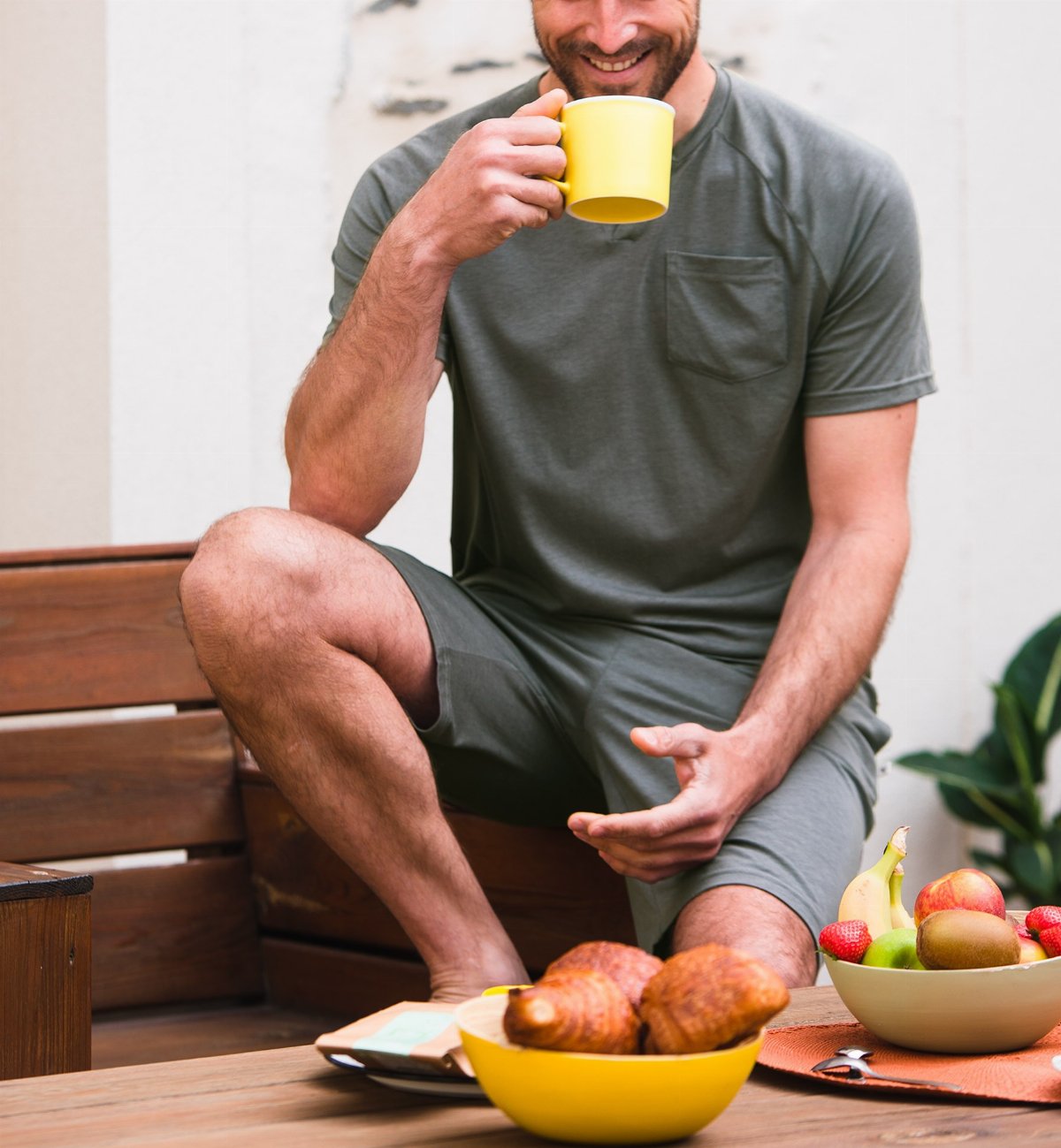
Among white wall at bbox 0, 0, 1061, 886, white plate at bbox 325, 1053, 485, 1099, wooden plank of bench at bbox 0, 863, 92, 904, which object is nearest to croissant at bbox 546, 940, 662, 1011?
white plate at bbox 325, 1053, 485, 1099

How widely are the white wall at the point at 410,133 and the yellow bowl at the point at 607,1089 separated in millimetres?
2170

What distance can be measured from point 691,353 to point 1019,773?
6.08ft

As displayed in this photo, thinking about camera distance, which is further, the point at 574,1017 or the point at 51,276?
the point at 51,276

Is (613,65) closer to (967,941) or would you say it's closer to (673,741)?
(673,741)

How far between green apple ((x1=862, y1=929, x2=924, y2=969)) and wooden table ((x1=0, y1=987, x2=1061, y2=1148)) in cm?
11

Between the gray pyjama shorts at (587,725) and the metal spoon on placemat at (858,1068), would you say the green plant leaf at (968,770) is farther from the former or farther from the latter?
the metal spoon on placemat at (858,1068)

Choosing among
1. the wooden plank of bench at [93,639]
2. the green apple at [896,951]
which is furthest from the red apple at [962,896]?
the wooden plank of bench at [93,639]

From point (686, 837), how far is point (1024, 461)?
2.31 metres

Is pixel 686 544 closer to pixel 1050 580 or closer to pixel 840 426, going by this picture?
pixel 840 426

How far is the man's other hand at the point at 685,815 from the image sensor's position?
57.3 inches

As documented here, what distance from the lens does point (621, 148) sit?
4.55 feet

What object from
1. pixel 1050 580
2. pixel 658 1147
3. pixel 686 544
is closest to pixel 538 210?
pixel 686 544

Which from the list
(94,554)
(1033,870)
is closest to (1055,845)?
(1033,870)

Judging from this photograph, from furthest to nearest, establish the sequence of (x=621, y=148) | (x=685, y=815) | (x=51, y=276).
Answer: (x=51, y=276) < (x=685, y=815) < (x=621, y=148)
